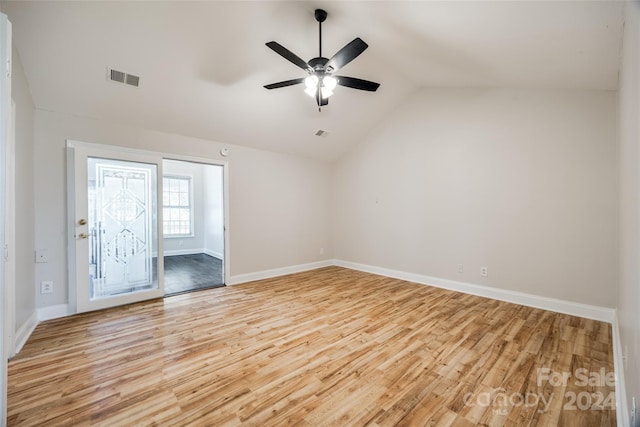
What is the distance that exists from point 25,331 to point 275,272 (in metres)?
3.22

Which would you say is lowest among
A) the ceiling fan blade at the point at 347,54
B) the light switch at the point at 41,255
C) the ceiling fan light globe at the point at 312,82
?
the light switch at the point at 41,255

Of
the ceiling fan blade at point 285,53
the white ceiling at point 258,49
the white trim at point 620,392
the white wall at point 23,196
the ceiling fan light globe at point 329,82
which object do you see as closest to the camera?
the white trim at point 620,392

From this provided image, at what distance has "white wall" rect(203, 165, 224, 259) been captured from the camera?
6.86 metres

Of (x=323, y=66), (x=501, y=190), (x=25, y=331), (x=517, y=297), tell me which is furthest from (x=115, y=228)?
(x=517, y=297)

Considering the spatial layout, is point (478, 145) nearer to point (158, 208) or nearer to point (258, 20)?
point (258, 20)

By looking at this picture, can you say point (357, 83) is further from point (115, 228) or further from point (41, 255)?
point (41, 255)

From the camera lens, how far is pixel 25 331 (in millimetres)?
2598

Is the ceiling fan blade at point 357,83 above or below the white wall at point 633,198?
above

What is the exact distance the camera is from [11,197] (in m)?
2.21

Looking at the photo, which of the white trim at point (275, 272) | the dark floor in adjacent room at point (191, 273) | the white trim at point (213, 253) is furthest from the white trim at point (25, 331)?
the white trim at point (213, 253)

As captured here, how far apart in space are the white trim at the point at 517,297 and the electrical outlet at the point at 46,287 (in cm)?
482

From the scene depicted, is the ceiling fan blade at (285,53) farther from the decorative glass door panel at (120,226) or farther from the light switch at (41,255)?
the light switch at (41,255)

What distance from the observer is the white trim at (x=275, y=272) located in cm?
456

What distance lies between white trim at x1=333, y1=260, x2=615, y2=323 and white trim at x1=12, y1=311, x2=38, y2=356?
4.80 m
